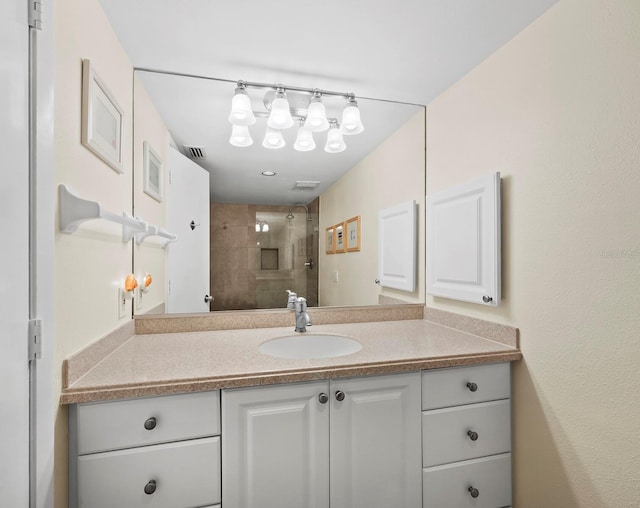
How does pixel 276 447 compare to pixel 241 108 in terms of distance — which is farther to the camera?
pixel 241 108

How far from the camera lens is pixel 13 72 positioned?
0.69 meters

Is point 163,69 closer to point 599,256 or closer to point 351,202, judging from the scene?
point 351,202

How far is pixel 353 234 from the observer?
183cm

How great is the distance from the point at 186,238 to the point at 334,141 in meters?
0.91

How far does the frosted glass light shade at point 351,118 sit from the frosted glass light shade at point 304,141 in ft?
0.58

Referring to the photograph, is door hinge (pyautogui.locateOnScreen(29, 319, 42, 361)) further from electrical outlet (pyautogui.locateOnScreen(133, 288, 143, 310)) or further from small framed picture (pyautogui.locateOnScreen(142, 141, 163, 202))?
small framed picture (pyautogui.locateOnScreen(142, 141, 163, 202))

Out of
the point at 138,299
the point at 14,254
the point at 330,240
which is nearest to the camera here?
the point at 14,254

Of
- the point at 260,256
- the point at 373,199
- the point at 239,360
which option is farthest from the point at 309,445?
the point at 373,199

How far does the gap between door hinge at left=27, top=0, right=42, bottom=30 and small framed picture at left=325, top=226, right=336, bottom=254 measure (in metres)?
1.30

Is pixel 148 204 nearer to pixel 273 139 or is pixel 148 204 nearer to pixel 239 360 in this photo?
pixel 273 139

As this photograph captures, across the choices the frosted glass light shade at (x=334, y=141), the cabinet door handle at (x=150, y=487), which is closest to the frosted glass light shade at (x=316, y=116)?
the frosted glass light shade at (x=334, y=141)

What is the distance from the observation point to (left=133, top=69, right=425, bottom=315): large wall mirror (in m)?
1.52

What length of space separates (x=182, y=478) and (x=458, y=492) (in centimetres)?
98

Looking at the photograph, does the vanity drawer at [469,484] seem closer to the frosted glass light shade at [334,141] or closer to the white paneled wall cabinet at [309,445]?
the white paneled wall cabinet at [309,445]
